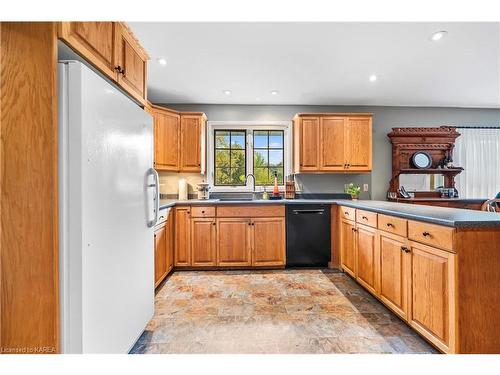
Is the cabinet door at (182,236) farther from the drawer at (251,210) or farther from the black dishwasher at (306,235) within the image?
the black dishwasher at (306,235)

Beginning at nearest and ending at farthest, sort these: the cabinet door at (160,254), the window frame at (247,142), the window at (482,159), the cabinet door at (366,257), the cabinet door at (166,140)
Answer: the cabinet door at (366,257) → the cabinet door at (160,254) → the cabinet door at (166,140) → the window frame at (247,142) → the window at (482,159)

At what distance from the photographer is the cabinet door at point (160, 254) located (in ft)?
8.52

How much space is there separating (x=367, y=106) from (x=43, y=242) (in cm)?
440

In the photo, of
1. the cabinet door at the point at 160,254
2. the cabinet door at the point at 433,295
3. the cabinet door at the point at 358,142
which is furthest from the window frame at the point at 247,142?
the cabinet door at the point at 433,295

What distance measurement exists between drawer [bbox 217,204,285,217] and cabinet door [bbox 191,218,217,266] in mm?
194

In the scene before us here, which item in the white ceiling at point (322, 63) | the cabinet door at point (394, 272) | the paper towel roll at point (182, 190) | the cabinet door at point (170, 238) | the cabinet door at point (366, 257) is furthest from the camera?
the paper towel roll at point (182, 190)

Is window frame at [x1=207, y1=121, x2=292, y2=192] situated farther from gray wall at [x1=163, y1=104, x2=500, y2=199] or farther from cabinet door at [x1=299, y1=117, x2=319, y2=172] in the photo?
cabinet door at [x1=299, y1=117, x2=319, y2=172]

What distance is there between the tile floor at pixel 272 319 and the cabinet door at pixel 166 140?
1.50m

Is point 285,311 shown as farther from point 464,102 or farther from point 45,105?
point 464,102

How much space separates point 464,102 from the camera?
4.01 meters

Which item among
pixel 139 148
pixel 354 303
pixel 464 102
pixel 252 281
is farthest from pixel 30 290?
pixel 464 102

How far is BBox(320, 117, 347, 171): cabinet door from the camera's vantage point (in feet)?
12.1

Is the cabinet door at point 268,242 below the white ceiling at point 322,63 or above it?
below

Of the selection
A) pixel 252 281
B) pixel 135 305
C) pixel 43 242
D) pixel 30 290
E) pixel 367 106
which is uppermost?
pixel 367 106
